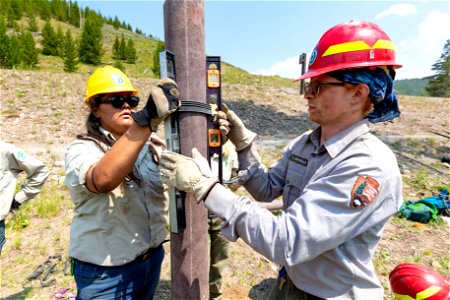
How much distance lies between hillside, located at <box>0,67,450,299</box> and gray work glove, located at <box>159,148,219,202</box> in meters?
2.40

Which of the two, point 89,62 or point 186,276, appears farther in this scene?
point 89,62

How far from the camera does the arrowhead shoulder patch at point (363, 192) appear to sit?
44.6 inches

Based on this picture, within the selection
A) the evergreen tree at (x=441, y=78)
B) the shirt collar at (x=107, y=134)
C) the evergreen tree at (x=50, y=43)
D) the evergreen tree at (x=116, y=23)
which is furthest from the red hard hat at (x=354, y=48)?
the evergreen tree at (x=116, y=23)

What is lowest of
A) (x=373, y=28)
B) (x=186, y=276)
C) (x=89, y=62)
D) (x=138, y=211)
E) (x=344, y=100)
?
(x=186, y=276)

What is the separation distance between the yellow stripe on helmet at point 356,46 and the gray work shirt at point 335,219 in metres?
0.36

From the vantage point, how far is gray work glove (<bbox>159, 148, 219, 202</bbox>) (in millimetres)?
1344

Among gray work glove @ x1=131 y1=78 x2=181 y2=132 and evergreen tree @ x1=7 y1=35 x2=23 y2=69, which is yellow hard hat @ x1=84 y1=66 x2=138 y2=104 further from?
evergreen tree @ x1=7 y1=35 x2=23 y2=69


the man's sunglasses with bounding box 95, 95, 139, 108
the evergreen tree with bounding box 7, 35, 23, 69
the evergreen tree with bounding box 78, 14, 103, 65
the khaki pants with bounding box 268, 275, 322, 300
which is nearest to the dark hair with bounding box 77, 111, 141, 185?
the man's sunglasses with bounding box 95, 95, 139, 108

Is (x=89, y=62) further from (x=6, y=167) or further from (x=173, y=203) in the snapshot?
(x=173, y=203)

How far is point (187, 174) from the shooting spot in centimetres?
135

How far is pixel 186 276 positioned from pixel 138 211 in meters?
0.49

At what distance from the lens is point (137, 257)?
5.86 ft

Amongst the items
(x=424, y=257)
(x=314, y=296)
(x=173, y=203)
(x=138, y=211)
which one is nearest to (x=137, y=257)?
(x=138, y=211)

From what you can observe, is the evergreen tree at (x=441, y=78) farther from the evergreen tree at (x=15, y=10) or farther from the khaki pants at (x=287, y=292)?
the evergreen tree at (x=15, y=10)
